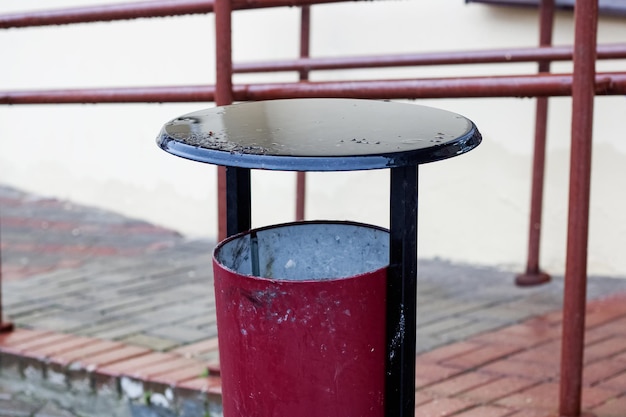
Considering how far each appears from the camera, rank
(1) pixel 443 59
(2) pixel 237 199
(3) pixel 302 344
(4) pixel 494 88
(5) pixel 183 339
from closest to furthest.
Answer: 1. (3) pixel 302 344
2. (2) pixel 237 199
3. (4) pixel 494 88
4. (5) pixel 183 339
5. (1) pixel 443 59

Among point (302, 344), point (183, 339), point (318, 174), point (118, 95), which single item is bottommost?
point (183, 339)

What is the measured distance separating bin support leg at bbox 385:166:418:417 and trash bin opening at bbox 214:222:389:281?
0.21 m

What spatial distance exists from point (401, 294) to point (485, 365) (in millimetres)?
1101

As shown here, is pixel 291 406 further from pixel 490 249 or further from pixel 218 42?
pixel 490 249

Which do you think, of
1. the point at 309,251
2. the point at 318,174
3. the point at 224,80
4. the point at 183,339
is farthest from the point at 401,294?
the point at 318,174

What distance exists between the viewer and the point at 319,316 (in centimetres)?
147

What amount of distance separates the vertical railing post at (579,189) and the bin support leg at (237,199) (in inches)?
28.3

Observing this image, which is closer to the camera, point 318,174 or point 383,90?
point 383,90

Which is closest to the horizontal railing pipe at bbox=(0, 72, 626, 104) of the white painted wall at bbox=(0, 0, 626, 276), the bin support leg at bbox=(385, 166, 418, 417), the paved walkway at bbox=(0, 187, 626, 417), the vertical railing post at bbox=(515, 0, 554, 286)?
the bin support leg at bbox=(385, 166, 418, 417)

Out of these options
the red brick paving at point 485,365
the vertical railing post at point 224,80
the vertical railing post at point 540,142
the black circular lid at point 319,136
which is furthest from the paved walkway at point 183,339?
the black circular lid at point 319,136

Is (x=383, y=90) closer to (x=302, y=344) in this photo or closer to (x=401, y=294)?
(x=401, y=294)

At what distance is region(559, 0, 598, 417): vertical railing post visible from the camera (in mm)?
1919

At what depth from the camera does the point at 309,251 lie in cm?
180

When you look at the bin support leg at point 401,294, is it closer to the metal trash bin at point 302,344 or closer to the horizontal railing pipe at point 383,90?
the metal trash bin at point 302,344
